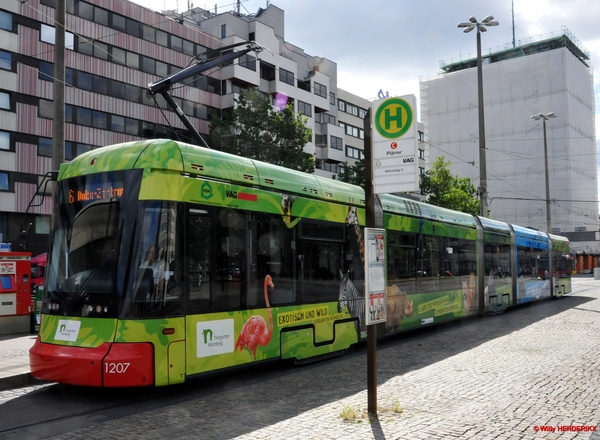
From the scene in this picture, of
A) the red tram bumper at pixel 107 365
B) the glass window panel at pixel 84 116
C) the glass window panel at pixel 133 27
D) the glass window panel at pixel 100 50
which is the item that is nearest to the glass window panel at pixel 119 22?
the glass window panel at pixel 133 27

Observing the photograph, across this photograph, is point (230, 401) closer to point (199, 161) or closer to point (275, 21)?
point (199, 161)

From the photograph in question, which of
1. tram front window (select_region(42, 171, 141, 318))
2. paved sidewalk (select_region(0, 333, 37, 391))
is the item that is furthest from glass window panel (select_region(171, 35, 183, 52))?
tram front window (select_region(42, 171, 141, 318))

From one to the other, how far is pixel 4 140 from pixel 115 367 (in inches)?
1170

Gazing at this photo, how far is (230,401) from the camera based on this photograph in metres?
7.40

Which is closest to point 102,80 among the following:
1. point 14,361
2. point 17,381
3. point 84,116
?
point 84,116

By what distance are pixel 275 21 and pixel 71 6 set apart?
2109cm

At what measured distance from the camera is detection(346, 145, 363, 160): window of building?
60.1 metres

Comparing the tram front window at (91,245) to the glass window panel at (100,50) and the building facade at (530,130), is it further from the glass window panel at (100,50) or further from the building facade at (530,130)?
the building facade at (530,130)

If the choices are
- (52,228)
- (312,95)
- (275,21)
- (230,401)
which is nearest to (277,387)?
(230,401)

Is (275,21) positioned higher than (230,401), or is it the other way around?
(275,21)

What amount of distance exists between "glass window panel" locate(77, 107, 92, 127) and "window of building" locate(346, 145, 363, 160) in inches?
1138

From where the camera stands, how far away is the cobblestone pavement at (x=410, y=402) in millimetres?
5965

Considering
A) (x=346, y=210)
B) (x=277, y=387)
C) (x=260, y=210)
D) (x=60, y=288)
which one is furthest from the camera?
(x=346, y=210)

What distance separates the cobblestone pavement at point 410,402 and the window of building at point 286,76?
3815 centimetres
